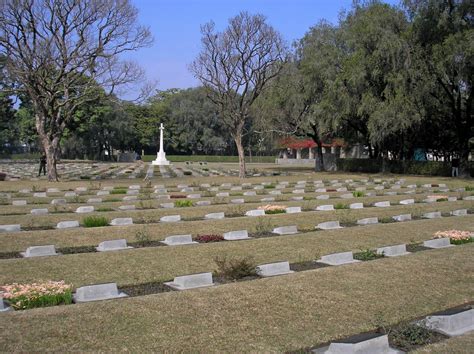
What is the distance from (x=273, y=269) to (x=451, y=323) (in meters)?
3.12

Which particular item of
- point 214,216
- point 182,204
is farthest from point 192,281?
point 182,204

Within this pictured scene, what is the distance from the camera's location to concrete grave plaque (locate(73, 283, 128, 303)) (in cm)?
670

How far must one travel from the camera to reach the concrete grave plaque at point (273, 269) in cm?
821

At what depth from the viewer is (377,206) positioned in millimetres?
18172

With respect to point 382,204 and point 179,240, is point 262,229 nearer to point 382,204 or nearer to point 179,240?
point 179,240

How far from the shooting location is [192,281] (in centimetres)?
749

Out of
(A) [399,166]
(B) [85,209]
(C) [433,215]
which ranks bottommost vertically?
(C) [433,215]

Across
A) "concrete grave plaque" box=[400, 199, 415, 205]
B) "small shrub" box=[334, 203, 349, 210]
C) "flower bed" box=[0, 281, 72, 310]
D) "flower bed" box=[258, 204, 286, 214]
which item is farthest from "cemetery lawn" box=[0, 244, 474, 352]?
"concrete grave plaque" box=[400, 199, 415, 205]

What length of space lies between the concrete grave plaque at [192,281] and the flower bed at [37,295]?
1.53m

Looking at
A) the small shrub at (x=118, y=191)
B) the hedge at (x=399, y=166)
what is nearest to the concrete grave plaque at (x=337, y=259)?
the small shrub at (x=118, y=191)

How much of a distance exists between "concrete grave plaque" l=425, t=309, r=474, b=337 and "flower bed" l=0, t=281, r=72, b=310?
454 centimetres

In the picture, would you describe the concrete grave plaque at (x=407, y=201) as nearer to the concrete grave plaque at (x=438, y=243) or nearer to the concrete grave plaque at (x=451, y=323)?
the concrete grave plaque at (x=438, y=243)

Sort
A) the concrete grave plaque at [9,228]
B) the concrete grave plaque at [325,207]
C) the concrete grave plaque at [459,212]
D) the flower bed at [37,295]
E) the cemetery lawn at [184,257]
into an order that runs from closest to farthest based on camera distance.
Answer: the flower bed at [37,295]
the cemetery lawn at [184,257]
the concrete grave plaque at [9,228]
the concrete grave plaque at [459,212]
the concrete grave plaque at [325,207]

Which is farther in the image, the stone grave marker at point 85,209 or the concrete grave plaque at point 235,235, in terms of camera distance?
the stone grave marker at point 85,209
